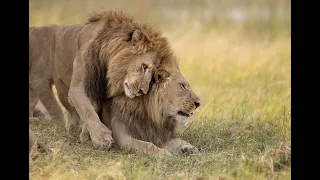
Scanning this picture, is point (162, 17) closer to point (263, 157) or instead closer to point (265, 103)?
point (265, 103)

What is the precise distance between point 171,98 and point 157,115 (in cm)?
17

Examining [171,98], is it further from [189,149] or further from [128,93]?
[189,149]

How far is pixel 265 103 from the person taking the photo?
7.77 meters

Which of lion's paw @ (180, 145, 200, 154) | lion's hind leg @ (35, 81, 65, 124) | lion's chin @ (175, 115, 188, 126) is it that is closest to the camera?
lion's chin @ (175, 115, 188, 126)

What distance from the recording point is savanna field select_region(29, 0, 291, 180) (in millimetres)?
4762

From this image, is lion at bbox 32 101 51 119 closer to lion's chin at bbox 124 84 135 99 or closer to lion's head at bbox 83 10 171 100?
lion's head at bbox 83 10 171 100

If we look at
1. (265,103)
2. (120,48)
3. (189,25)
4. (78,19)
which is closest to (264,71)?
(265,103)

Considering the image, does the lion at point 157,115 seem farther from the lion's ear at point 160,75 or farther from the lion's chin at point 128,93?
the lion's chin at point 128,93

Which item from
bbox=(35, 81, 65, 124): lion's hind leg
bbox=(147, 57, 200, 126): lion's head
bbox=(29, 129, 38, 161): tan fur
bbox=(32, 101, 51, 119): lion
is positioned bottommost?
bbox=(32, 101, 51, 119): lion

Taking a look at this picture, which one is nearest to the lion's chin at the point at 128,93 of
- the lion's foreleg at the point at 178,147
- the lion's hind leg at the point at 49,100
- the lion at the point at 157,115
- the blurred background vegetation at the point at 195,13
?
the lion at the point at 157,115

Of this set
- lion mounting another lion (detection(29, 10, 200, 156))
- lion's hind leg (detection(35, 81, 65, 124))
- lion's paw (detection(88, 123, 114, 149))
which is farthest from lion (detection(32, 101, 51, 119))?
lion's paw (detection(88, 123, 114, 149))

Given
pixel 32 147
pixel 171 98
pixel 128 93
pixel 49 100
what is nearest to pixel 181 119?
pixel 171 98
